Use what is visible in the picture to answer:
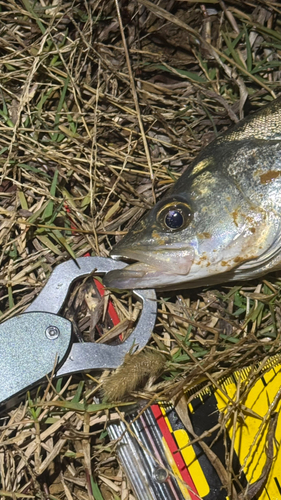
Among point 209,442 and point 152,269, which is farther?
point 209,442

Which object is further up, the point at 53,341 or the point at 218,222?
the point at 218,222

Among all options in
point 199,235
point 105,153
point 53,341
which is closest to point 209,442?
point 53,341

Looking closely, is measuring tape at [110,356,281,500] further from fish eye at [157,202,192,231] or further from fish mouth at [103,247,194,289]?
fish eye at [157,202,192,231]

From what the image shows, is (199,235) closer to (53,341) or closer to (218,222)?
(218,222)

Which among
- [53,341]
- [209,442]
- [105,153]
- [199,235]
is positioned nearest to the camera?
[199,235]

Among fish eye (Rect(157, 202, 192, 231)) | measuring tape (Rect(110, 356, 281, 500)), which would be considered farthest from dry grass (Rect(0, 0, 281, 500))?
fish eye (Rect(157, 202, 192, 231))

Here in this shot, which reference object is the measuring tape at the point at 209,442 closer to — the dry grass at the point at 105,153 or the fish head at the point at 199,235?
the dry grass at the point at 105,153

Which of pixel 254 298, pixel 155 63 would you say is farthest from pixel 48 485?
pixel 155 63

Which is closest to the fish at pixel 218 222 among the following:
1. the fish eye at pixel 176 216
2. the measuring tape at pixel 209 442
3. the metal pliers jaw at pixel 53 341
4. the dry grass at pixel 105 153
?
the fish eye at pixel 176 216
